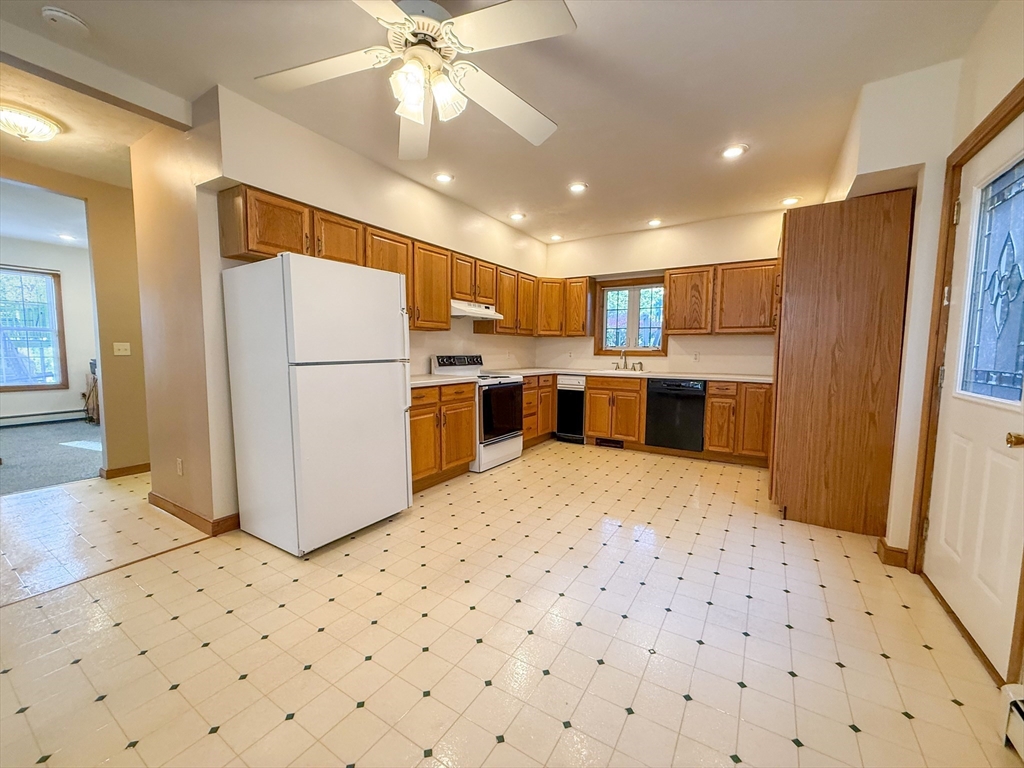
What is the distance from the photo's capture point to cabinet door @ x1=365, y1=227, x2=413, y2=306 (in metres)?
3.10

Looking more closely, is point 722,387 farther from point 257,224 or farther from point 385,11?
point 257,224

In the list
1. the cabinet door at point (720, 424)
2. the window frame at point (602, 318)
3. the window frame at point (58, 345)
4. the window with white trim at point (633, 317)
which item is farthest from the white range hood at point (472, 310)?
the window frame at point (58, 345)

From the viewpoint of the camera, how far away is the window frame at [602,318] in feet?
16.5

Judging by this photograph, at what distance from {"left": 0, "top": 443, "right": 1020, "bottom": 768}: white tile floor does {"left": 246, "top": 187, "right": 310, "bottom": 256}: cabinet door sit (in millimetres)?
1859

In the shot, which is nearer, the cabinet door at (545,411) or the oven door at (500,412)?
the oven door at (500,412)

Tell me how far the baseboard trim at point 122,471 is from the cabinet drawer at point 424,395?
2881mm

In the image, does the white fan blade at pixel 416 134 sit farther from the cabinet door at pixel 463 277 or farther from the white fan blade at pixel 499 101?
the cabinet door at pixel 463 277

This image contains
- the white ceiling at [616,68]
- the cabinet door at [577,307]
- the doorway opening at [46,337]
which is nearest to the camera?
the white ceiling at [616,68]

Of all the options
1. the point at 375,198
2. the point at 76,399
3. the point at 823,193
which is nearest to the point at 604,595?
the point at 375,198

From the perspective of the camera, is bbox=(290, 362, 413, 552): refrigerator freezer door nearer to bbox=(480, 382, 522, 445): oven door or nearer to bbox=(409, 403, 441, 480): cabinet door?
bbox=(409, 403, 441, 480): cabinet door

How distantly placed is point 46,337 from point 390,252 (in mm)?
6867

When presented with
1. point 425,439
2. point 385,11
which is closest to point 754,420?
point 425,439

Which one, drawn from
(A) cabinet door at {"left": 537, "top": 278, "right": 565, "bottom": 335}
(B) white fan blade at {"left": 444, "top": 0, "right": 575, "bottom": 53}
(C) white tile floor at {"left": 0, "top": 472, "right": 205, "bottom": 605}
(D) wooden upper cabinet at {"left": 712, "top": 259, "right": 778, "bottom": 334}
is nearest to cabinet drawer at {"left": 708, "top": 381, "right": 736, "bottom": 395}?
(D) wooden upper cabinet at {"left": 712, "top": 259, "right": 778, "bottom": 334}

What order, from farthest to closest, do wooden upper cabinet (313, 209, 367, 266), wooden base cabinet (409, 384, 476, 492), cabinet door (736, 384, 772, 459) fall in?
1. cabinet door (736, 384, 772, 459)
2. wooden base cabinet (409, 384, 476, 492)
3. wooden upper cabinet (313, 209, 367, 266)
